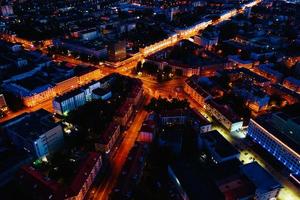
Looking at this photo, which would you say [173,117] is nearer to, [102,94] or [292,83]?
[102,94]

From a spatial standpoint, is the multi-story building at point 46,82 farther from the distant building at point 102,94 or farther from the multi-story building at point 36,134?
the multi-story building at point 36,134

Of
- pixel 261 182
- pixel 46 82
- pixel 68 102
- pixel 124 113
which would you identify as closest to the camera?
pixel 261 182

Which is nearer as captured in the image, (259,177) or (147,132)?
(259,177)

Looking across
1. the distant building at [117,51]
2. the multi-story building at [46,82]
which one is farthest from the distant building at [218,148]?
the distant building at [117,51]

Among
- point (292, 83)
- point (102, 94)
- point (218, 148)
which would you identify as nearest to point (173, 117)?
point (218, 148)

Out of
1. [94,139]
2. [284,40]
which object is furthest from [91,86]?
[284,40]

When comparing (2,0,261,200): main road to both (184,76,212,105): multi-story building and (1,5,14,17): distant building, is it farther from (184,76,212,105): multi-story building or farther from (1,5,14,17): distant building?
(1,5,14,17): distant building

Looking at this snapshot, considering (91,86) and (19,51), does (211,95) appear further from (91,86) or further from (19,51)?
(19,51)
